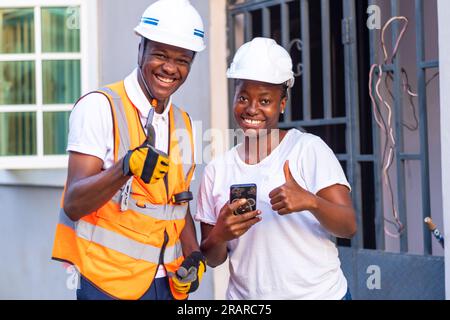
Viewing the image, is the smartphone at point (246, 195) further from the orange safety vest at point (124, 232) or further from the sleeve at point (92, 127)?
the sleeve at point (92, 127)

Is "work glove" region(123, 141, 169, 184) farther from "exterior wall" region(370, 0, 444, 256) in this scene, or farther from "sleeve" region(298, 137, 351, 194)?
"exterior wall" region(370, 0, 444, 256)

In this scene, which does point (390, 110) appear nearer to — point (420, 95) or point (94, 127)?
point (420, 95)

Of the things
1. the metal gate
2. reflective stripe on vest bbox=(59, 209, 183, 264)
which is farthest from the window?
reflective stripe on vest bbox=(59, 209, 183, 264)

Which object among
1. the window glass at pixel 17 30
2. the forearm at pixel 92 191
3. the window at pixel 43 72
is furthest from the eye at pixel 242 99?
the window glass at pixel 17 30

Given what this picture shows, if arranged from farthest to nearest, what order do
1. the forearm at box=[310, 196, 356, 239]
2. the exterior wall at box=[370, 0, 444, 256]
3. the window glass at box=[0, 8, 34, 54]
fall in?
the window glass at box=[0, 8, 34, 54] → the exterior wall at box=[370, 0, 444, 256] → the forearm at box=[310, 196, 356, 239]

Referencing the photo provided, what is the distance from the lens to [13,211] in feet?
21.4

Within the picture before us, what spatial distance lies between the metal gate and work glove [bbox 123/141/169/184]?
2.06 meters

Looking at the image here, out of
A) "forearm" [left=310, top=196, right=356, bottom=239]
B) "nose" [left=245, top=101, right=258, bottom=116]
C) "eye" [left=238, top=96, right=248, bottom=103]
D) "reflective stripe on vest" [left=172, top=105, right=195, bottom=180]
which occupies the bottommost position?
"forearm" [left=310, top=196, right=356, bottom=239]

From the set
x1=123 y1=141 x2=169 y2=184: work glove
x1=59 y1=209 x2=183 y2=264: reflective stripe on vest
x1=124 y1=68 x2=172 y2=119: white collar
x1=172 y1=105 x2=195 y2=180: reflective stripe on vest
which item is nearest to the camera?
x1=123 y1=141 x2=169 y2=184: work glove

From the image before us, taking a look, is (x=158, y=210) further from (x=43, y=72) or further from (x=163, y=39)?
(x=43, y=72)

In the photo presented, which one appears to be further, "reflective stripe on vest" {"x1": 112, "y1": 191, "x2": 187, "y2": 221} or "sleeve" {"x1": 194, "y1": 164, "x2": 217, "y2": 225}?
"sleeve" {"x1": 194, "y1": 164, "x2": 217, "y2": 225}

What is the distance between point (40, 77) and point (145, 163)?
335 cm

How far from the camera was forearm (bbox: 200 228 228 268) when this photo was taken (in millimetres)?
3064

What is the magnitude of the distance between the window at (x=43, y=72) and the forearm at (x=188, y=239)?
2.70 meters
